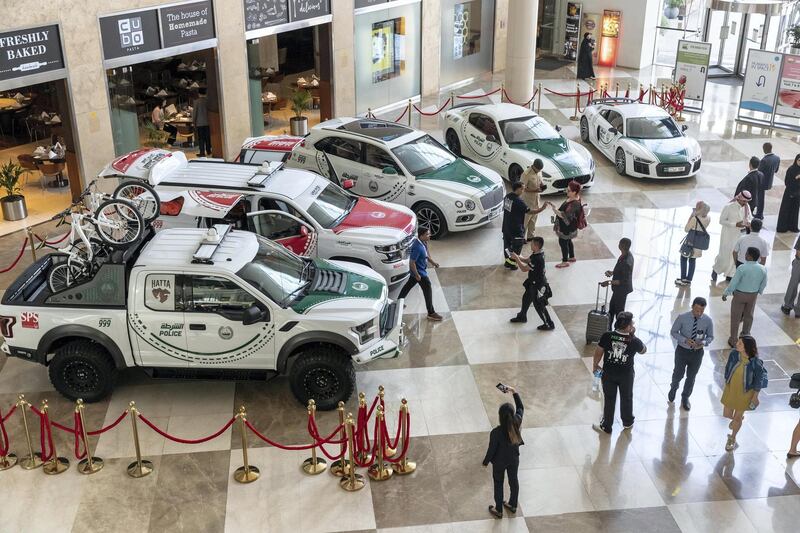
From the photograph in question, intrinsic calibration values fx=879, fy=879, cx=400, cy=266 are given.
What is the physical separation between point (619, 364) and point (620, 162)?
31.6 feet

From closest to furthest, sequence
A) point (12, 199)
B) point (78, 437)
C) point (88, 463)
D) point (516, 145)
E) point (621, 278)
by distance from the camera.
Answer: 1. point (88, 463)
2. point (78, 437)
3. point (621, 278)
4. point (12, 199)
5. point (516, 145)

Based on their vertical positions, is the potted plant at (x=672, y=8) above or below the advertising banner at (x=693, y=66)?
above

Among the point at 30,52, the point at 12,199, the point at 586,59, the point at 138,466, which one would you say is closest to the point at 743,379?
the point at 138,466

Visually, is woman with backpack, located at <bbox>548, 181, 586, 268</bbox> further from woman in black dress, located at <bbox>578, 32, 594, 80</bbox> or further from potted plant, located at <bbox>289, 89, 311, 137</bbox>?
woman in black dress, located at <bbox>578, 32, 594, 80</bbox>

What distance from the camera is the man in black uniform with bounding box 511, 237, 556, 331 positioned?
1158 centimetres

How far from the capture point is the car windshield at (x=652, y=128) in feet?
59.9

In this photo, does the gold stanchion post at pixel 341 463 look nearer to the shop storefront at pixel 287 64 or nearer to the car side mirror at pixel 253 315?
the car side mirror at pixel 253 315

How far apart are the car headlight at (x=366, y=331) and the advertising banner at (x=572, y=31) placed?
20.2 m

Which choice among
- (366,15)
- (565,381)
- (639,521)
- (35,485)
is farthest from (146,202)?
(366,15)

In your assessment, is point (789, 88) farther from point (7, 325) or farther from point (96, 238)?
point (7, 325)

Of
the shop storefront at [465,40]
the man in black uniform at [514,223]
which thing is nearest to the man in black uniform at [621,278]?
the man in black uniform at [514,223]

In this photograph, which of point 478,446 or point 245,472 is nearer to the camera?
point 245,472

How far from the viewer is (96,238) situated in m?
10.8

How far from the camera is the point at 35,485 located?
30.2 ft
